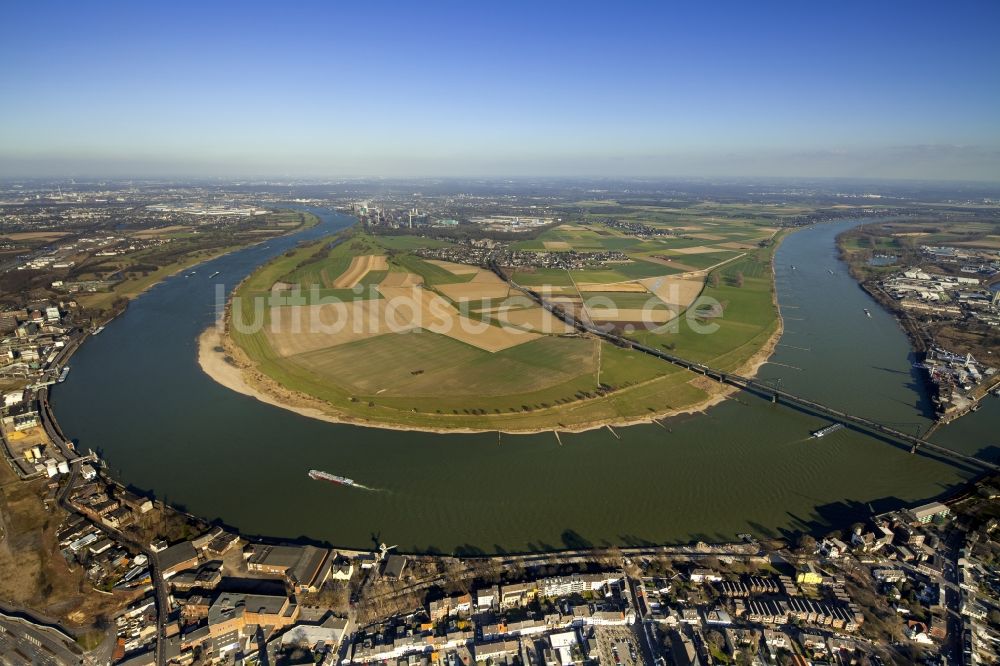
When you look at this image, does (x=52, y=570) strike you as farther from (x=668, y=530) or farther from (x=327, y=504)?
(x=668, y=530)

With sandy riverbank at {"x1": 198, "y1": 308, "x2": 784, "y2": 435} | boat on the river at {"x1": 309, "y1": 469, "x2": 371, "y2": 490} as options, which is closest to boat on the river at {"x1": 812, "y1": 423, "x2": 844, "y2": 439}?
sandy riverbank at {"x1": 198, "y1": 308, "x2": 784, "y2": 435}

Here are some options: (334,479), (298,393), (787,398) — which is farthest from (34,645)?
(787,398)

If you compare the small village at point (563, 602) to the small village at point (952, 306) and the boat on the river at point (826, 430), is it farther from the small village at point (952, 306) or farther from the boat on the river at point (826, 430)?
the small village at point (952, 306)

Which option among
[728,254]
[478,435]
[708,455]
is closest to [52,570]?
[478,435]

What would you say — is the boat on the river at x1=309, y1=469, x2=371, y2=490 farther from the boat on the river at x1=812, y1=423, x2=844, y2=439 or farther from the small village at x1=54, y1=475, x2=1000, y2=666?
the boat on the river at x1=812, y1=423, x2=844, y2=439

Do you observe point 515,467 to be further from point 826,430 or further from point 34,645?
point 826,430

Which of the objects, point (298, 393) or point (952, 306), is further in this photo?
point (952, 306)

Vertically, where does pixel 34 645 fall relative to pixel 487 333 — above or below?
below
